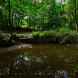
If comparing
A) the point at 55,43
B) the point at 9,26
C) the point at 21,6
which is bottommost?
the point at 55,43

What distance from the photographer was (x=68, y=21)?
62.8 feet

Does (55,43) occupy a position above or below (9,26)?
below

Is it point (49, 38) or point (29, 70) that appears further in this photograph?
point (49, 38)

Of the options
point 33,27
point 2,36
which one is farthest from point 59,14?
point 2,36

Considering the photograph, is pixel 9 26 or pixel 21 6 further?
pixel 21 6

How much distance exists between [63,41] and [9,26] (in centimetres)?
369

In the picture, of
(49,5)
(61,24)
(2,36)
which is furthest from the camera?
(49,5)

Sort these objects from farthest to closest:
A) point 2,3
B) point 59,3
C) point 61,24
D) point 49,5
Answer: point 59,3 → point 49,5 → point 61,24 → point 2,3

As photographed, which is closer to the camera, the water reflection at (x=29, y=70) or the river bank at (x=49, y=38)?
the water reflection at (x=29, y=70)

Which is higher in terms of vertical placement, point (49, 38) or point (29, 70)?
point (29, 70)

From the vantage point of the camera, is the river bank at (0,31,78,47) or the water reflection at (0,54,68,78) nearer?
the water reflection at (0,54,68,78)

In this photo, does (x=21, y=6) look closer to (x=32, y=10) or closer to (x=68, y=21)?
(x=32, y=10)

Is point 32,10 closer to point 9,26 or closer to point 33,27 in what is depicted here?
point 33,27

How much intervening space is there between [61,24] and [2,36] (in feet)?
21.1
